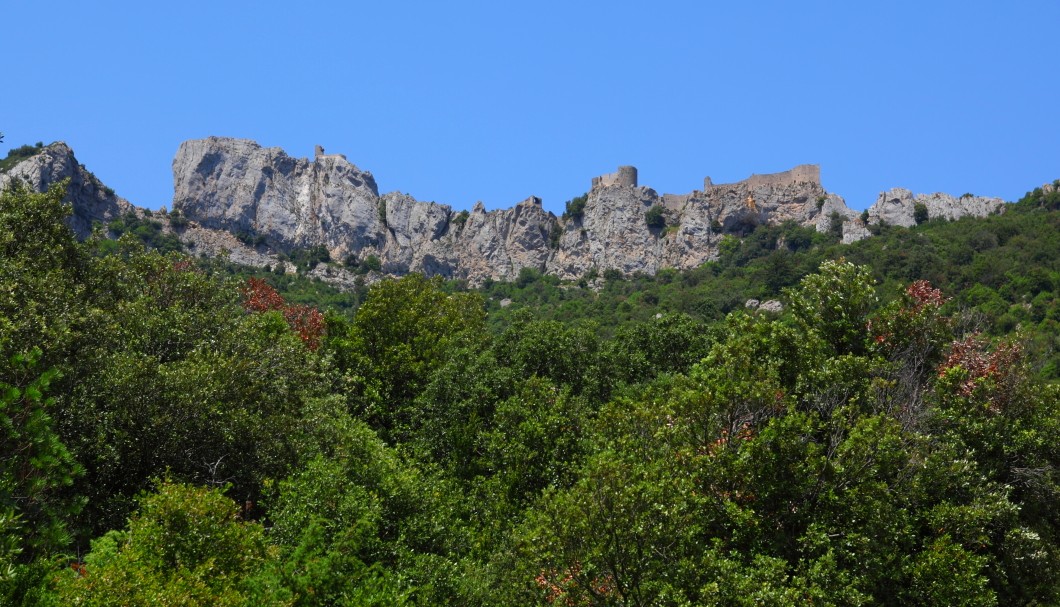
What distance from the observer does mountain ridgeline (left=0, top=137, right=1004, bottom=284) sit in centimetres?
13100

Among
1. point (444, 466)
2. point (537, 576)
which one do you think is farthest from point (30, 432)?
point (444, 466)

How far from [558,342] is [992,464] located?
52.8ft

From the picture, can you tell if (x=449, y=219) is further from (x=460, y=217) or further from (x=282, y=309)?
(x=282, y=309)

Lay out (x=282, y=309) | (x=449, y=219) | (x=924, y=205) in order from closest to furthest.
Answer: (x=282, y=309) < (x=924, y=205) < (x=449, y=219)

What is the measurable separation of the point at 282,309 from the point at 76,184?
72816 mm

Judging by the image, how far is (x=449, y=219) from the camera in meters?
143

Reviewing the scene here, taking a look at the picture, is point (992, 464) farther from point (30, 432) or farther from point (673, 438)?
point (30, 432)

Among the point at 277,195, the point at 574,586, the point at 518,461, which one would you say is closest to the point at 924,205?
the point at 277,195

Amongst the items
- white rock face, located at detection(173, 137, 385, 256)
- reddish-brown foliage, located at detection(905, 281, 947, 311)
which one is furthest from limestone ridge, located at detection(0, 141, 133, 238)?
reddish-brown foliage, located at detection(905, 281, 947, 311)

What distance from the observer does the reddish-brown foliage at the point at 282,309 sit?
150 feet

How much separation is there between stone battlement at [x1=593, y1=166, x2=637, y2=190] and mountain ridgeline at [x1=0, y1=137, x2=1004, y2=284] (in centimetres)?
15

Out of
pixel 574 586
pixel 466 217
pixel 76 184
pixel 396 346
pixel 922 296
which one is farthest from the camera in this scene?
pixel 466 217

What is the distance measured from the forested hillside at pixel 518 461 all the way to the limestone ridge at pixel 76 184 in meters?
72.3

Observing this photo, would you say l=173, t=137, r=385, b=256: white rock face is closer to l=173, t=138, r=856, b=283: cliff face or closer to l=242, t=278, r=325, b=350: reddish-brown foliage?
l=173, t=138, r=856, b=283: cliff face
